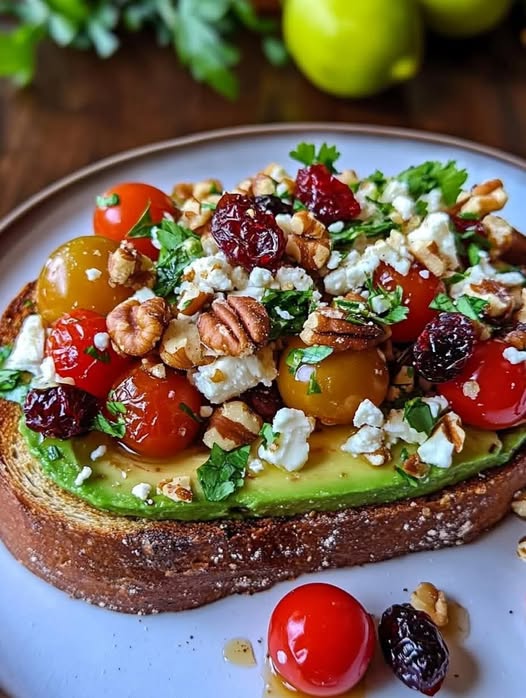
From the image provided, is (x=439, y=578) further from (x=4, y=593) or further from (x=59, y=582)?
(x=4, y=593)

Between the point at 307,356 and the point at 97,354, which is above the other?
the point at 97,354

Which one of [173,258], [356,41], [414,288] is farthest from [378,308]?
[356,41]

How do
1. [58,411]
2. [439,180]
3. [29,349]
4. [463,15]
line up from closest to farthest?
[58,411] < [29,349] < [439,180] < [463,15]

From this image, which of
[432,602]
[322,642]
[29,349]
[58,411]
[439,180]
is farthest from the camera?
[439,180]

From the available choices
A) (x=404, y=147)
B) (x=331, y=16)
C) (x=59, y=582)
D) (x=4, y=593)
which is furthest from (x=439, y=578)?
(x=331, y=16)

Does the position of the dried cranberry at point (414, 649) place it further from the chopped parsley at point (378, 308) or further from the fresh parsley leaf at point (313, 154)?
the fresh parsley leaf at point (313, 154)

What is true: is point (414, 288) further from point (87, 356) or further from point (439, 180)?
point (87, 356)

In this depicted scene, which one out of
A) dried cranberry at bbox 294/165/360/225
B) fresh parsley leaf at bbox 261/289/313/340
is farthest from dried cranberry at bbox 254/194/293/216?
fresh parsley leaf at bbox 261/289/313/340
